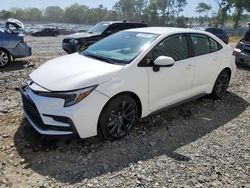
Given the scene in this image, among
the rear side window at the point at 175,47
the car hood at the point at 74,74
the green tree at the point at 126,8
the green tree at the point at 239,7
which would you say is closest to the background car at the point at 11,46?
the car hood at the point at 74,74

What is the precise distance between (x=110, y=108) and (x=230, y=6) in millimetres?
55110

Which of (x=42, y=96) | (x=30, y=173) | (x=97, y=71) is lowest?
(x=30, y=173)

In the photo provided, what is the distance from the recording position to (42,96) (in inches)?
142

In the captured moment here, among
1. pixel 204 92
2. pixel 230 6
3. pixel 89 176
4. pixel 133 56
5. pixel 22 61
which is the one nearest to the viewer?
pixel 89 176

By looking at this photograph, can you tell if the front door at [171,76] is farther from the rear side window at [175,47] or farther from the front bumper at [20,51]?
the front bumper at [20,51]

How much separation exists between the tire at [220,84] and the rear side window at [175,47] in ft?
4.43

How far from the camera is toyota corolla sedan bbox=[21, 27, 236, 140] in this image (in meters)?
3.56

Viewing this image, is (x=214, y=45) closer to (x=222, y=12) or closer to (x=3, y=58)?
(x=3, y=58)

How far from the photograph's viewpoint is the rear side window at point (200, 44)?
17.1 feet

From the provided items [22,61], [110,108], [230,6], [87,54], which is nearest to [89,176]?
[110,108]

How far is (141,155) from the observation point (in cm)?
381

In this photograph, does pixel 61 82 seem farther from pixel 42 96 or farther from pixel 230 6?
pixel 230 6

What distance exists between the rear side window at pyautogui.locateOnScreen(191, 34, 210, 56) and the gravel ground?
1.20m

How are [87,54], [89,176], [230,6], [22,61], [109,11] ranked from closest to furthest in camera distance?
[89,176] → [87,54] → [22,61] → [230,6] → [109,11]
